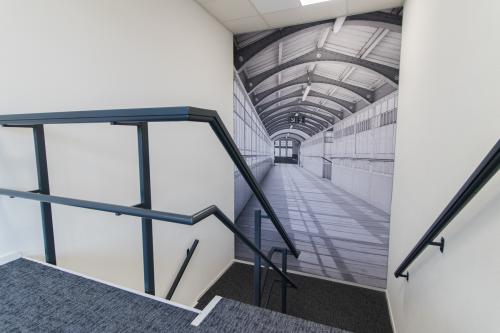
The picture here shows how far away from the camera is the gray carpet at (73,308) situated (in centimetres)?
85

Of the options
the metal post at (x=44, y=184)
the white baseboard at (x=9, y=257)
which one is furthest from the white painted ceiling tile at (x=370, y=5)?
the white baseboard at (x=9, y=257)

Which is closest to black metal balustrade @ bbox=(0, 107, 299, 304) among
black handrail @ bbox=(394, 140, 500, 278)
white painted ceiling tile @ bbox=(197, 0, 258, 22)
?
black handrail @ bbox=(394, 140, 500, 278)

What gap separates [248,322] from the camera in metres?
0.95

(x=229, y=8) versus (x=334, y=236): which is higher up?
(x=229, y=8)

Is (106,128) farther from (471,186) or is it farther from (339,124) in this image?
(339,124)

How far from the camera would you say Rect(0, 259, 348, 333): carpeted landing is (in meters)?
0.85

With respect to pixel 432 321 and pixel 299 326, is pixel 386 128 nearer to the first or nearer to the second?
pixel 432 321

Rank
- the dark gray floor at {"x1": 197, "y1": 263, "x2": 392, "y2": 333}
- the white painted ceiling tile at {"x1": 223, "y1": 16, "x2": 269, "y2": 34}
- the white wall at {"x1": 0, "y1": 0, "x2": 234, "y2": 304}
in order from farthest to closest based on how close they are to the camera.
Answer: the white painted ceiling tile at {"x1": 223, "y1": 16, "x2": 269, "y2": 34} < the dark gray floor at {"x1": 197, "y1": 263, "x2": 392, "y2": 333} < the white wall at {"x1": 0, "y1": 0, "x2": 234, "y2": 304}

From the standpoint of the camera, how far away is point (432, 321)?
123 cm

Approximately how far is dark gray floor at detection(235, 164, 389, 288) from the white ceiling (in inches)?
130

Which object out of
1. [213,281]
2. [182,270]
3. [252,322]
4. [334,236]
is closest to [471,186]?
[252,322]

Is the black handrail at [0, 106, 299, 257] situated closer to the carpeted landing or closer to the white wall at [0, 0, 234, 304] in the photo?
the white wall at [0, 0, 234, 304]

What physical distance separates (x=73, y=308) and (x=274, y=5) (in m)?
2.99

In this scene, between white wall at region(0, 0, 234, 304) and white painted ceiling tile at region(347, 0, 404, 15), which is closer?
white wall at region(0, 0, 234, 304)
